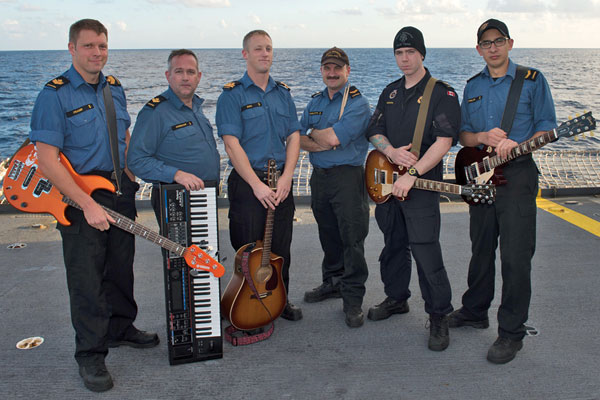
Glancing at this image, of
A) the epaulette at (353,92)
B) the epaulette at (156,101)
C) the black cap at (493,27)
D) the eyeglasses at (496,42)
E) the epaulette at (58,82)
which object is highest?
the black cap at (493,27)

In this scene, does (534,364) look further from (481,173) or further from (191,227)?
(191,227)

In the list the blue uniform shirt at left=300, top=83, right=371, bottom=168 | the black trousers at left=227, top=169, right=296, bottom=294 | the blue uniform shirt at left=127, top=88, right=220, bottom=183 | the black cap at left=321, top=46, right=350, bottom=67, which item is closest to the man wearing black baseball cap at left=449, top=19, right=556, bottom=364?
the blue uniform shirt at left=300, top=83, right=371, bottom=168

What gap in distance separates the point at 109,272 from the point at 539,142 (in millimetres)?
2879

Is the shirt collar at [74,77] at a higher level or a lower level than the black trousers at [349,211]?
higher

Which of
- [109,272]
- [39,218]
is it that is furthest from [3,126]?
[109,272]

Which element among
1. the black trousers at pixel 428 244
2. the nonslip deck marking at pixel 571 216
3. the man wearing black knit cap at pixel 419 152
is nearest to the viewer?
the man wearing black knit cap at pixel 419 152

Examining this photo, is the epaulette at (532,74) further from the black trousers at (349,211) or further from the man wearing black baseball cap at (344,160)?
the black trousers at (349,211)

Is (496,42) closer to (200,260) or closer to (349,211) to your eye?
(349,211)

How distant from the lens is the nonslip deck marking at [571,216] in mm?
5704

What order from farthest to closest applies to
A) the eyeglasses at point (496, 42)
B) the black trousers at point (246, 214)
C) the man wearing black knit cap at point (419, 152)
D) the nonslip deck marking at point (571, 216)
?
the nonslip deck marking at point (571, 216)
the black trousers at point (246, 214)
the man wearing black knit cap at point (419, 152)
the eyeglasses at point (496, 42)

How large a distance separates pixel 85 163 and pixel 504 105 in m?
2.66

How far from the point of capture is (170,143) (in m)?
3.33

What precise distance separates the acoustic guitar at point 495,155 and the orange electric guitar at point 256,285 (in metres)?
1.31

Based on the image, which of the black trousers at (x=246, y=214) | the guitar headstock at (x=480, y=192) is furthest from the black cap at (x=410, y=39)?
the black trousers at (x=246, y=214)
